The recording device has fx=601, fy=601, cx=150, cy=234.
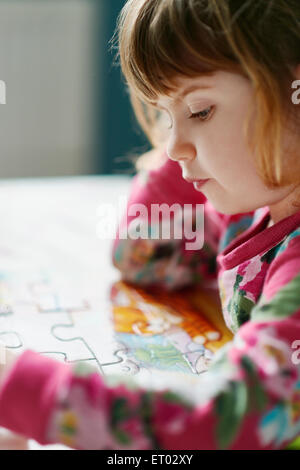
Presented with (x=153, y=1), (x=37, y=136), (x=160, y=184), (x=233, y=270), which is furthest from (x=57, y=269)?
(x=37, y=136)

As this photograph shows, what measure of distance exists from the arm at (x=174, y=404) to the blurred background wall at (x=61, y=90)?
1.51 meters

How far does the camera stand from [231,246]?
588 millimetres

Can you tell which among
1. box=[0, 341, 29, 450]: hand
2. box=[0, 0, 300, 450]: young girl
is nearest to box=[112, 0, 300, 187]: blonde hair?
box=[0, 0, 300, 450]: young girl

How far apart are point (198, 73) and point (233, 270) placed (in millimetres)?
190

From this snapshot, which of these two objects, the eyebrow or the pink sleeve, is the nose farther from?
the pink sleeve

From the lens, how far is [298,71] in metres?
0.46

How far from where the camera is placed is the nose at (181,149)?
0.50 meters

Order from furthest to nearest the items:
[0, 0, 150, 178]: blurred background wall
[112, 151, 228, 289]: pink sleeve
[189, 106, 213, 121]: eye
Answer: [0, 0, 150, 178]: blurred background wall → [112, 151, 228, 289]: pink sleeve → [189, 106, 213, 121]: eye

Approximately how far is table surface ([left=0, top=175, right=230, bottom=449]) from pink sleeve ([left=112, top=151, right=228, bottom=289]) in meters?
0.03

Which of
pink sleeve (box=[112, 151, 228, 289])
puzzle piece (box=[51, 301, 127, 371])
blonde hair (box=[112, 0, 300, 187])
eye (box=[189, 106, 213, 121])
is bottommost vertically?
puzzle piece (box=[51, 301, 127, 371])

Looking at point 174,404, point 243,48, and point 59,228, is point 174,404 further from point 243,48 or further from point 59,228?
point 59,228

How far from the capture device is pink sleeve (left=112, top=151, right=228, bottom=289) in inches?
29.7

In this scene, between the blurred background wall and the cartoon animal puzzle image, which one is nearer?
the cartoon animal puzzle image
